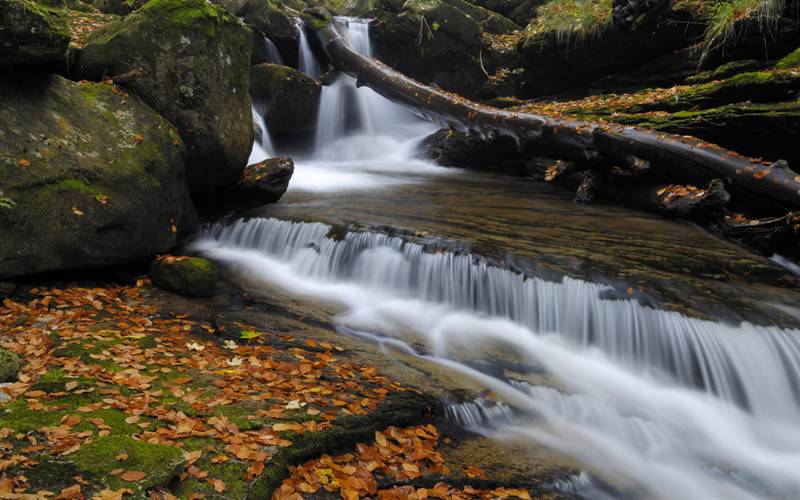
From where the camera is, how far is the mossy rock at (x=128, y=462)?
105 inches

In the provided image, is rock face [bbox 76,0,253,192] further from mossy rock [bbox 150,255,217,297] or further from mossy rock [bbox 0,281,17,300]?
mossy rock [bbox 0,281,17,300]

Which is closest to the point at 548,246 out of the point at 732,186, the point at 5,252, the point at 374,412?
the point at 732,186

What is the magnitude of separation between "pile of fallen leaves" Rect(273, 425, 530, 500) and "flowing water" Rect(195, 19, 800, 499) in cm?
67

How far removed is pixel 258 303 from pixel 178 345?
1.61 m

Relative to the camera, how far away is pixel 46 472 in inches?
103

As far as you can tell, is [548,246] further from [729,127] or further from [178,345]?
[178,345]

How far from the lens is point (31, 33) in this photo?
17.5 feet

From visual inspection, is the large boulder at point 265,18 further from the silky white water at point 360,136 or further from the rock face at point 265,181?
the rock face at point 265,181

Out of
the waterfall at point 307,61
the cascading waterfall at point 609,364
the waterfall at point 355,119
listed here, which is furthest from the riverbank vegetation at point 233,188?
the cascading waterfall at point 609,364

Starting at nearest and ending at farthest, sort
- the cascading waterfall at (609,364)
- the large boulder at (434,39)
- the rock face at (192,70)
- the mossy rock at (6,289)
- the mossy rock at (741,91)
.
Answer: the cascading waterfall at (609,364) → the mossy rock at (6,289) → the rock face at (192,70) → the mossy rock at (741,91) → the large boulder at (434,39)

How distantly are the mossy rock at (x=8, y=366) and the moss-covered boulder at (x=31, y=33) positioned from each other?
3.58 m

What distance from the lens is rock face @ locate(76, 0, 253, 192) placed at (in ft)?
23.3

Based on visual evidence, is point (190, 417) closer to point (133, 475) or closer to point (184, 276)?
point (133, 475)

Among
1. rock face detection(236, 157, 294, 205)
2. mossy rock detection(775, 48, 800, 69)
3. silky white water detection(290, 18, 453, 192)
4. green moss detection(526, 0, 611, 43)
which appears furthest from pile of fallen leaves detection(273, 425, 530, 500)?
green moss detection(526, 0, 611, 43)
